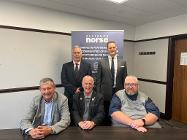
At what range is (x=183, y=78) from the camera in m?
4.56

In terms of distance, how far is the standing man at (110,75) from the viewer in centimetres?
324

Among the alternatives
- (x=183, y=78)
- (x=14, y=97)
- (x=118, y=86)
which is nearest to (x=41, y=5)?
(x=14, y=97)

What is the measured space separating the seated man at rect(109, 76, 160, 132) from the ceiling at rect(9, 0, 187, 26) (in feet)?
6.24

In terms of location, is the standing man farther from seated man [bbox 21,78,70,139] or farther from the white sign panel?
the white sign panel

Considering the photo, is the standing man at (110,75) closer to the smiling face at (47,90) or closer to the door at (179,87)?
the smiling face at (47,90)

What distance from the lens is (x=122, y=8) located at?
404 centimetres

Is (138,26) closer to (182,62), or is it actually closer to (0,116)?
(182,62)

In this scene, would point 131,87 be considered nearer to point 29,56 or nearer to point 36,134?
point 36,134

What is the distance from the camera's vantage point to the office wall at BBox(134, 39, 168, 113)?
4.94 meters

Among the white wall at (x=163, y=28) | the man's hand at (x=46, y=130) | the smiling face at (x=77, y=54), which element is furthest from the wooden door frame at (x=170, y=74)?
the man's hand at (x=46, y=130)

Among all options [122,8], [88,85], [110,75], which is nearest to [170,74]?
[122,8]

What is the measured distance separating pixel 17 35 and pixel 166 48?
10.6 feet

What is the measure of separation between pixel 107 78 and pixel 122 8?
5.13 ft

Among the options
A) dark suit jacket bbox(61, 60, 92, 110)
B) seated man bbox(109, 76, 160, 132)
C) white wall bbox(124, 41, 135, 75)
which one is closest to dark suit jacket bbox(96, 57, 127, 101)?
dark suit jacket bbox(61, 60, 92, 110)
